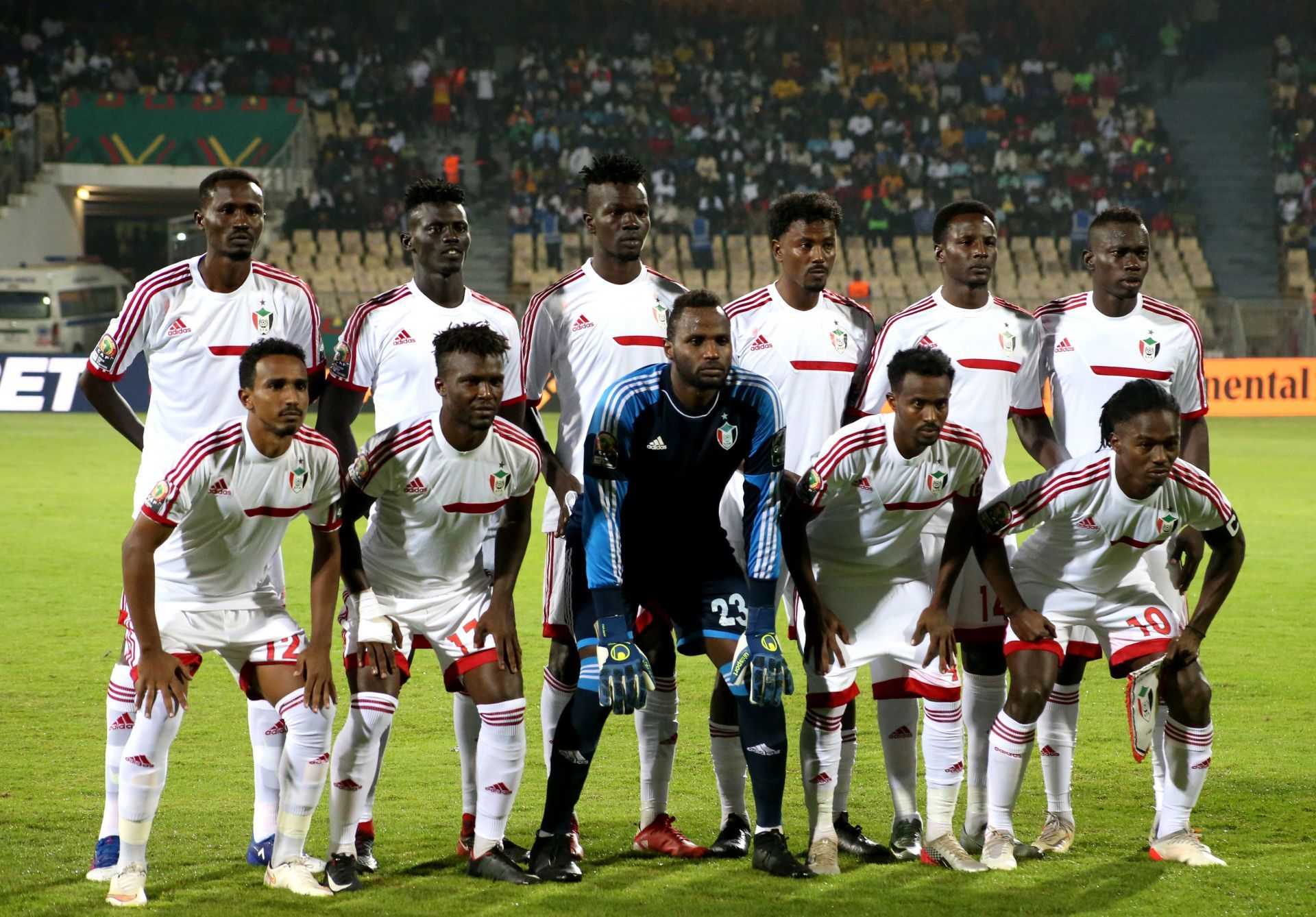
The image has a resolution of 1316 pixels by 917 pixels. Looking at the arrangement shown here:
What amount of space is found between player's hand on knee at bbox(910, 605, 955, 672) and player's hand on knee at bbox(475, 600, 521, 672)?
1389 mm

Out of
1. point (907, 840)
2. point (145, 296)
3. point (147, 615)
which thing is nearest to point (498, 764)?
point (147, 615)

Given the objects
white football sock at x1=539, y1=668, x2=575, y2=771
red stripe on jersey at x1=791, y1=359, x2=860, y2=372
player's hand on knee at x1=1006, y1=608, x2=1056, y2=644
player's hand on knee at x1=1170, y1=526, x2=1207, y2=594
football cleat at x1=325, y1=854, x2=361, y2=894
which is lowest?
football cleat at x1=325, y1=854, x2=361, y2=894

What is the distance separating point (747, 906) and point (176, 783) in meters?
2.68

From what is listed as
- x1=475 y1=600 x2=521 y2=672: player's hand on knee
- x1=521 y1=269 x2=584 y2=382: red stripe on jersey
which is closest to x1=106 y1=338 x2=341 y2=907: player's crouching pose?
x1=475 y1=600 x2=521 y2=672: player's hand on knee

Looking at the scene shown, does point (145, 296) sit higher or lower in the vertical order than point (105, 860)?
higher

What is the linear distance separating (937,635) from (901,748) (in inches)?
17.4

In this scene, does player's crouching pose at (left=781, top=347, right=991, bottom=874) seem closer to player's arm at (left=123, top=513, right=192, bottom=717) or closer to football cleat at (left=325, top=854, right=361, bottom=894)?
football cleat at (left=325, top=854, right=361, bottom=894)

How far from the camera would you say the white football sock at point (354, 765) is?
488cm

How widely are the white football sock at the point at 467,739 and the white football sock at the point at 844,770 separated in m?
1.31

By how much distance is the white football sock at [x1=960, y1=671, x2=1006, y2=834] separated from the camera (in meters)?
5.42

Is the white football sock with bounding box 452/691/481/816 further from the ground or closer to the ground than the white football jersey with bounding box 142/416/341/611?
closer to the ground

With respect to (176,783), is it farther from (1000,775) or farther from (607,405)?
(1000,775)

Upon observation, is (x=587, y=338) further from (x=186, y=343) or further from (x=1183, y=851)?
(x=1183, y=851)

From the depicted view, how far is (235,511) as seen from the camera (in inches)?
189
